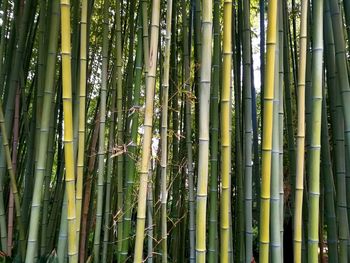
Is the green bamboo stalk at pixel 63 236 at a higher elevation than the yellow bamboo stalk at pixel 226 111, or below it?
below

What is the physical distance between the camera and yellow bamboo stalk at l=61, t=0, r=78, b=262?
965 millimetres

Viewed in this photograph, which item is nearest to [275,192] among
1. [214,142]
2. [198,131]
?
[214,142]

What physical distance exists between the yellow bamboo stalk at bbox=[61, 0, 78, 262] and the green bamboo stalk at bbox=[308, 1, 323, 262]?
0.61m

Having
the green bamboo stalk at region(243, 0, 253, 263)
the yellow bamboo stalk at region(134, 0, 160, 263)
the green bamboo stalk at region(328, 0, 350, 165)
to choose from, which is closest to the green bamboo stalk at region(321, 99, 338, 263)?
the green bamboo stalk at region(328, 0, 350, 165)

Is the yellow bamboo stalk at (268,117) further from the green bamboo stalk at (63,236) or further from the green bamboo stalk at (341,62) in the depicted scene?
the green bamboo stalk at (63,236)

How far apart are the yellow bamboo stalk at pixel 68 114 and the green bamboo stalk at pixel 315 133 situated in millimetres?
610

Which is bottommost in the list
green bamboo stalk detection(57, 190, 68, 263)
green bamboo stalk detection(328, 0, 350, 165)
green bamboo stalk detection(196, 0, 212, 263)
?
green bamboo stalk detection(57, 190, 68, 263)

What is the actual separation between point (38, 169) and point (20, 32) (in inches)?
22.1

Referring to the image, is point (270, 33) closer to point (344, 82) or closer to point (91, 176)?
point (344, 82)

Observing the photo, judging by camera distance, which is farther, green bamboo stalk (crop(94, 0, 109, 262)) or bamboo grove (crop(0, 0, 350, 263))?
green bamboo stalk (crop(94, 0, 109, 262))

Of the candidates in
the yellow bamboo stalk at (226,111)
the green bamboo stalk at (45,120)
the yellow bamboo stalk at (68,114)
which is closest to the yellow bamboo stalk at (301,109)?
the yellow bamboo stalk at (226,111)

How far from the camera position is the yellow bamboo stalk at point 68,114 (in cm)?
97

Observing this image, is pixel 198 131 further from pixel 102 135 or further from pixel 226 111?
pixel 226 111

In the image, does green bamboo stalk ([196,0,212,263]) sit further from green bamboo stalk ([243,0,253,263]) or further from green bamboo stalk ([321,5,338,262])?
green bamboo stalk ([321,5,338,262])
